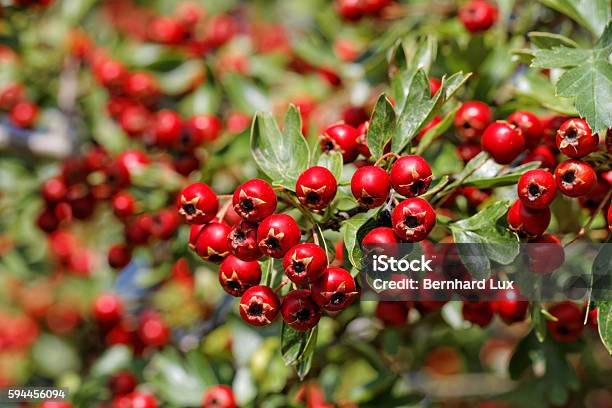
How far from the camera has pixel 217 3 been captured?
14.9 ft

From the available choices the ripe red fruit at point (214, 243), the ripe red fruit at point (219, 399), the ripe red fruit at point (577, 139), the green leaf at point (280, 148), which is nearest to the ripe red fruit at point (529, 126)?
the ripe red fruit at point (577, 139)

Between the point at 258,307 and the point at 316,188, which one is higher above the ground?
the point at 316,188

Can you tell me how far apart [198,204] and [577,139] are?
0.85 meters

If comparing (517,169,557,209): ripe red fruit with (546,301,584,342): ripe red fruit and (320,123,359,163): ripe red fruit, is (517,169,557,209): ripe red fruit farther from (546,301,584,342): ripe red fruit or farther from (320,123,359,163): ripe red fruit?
(546,301,584,342): ripe red fruit

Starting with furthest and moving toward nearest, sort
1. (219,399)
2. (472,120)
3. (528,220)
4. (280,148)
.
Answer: (219,399) → (472,120) → (280,148) → (528,220)

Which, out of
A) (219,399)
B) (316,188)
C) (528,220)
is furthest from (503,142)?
(219,399)

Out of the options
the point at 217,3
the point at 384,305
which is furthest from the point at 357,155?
the point at 217,3

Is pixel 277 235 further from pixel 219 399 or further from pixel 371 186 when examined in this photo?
pixel 219 399

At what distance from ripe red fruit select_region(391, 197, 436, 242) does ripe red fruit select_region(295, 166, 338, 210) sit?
150mm

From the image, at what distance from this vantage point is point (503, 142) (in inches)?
65.4

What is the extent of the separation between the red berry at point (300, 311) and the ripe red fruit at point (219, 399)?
0.75 m

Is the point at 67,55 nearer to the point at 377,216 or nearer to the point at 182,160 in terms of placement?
the point at 182,160

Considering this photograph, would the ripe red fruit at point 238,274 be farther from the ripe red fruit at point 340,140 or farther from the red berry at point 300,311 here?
the ripe red fruit at point 340,140

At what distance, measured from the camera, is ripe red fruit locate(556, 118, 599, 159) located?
147cm
